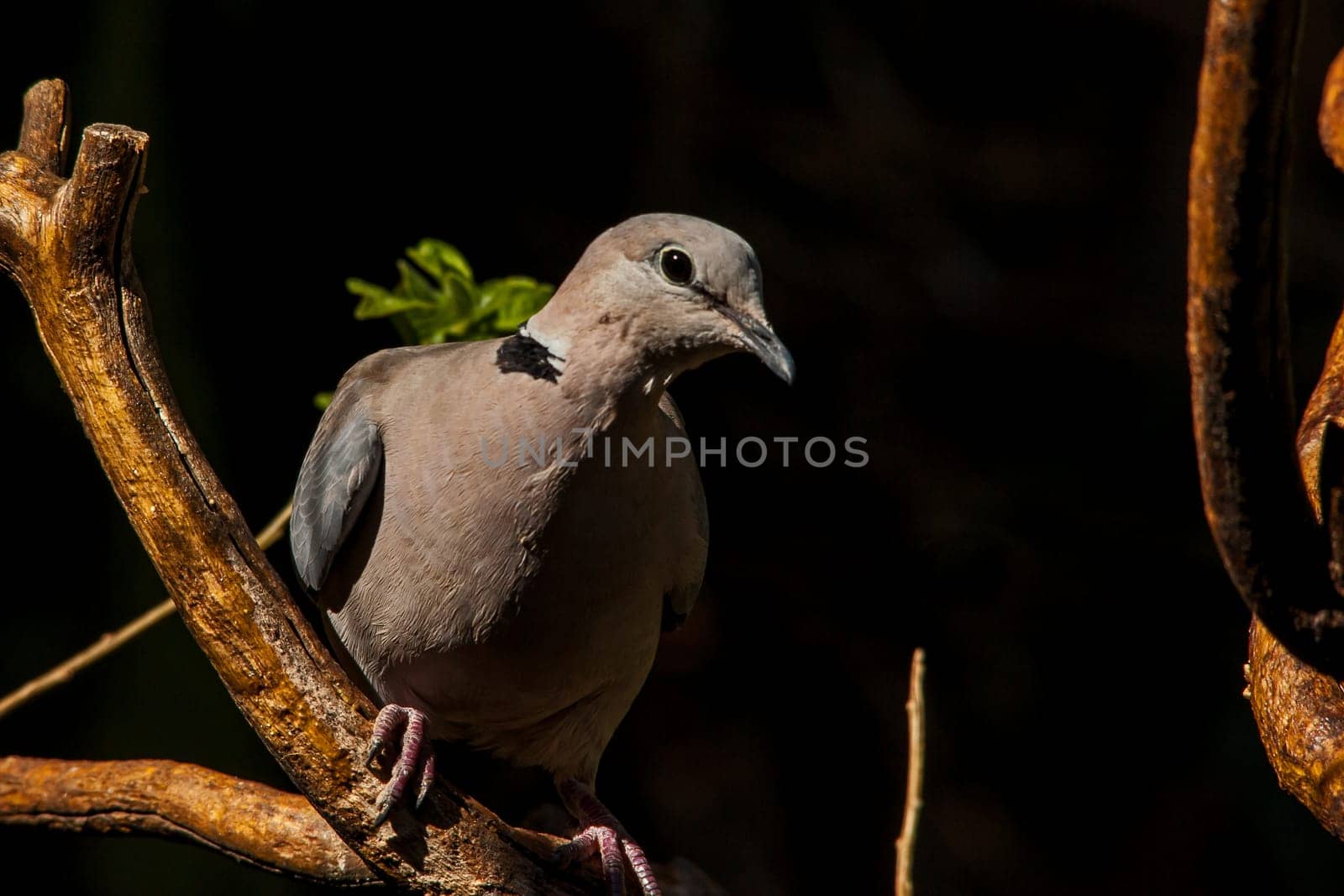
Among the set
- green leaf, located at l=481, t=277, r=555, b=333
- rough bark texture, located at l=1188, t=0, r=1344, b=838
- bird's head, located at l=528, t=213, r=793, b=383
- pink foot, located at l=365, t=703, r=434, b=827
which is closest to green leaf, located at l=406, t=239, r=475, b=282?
green leaf, located at l=481, t=277, r=555, b=333

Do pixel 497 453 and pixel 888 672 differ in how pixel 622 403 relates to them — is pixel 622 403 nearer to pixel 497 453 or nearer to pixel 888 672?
pixel 497 453

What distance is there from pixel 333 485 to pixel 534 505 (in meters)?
0.42

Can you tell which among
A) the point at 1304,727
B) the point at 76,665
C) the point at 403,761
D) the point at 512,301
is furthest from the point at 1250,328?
the point at 76,665

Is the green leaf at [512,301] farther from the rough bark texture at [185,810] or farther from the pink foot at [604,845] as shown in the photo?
the rough bark texture at [185,810]

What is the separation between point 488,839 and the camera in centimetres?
200

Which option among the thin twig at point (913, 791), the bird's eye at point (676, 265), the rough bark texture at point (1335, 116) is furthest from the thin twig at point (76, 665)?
the rough bark texture at point (1335, 116)

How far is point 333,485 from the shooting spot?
2328 millimetres

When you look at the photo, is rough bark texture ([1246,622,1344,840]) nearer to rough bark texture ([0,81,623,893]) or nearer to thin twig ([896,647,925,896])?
thin twig ([896,647,925,896])

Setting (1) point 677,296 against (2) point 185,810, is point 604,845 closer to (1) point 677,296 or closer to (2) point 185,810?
(2) point 185,810

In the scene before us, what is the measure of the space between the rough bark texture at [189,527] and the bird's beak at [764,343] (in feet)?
2.63

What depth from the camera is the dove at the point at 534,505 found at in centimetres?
211

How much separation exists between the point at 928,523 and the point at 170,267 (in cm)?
267

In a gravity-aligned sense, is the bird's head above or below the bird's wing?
above

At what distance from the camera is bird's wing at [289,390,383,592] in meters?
2.31
